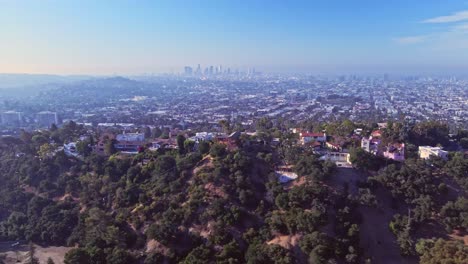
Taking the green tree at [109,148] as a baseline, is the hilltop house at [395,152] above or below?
above

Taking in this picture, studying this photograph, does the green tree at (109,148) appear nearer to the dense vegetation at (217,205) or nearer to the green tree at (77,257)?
the dense vegetation at (217,205)

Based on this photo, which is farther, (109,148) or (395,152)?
(109,148)

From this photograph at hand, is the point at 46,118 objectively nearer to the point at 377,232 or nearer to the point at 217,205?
the point at 217,205

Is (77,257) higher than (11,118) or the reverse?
higher

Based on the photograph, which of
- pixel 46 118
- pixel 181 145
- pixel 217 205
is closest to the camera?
pixel 217 205

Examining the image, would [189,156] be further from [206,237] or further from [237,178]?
[206,237]

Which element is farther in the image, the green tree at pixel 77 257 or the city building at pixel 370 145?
the city building at pixel 370 145

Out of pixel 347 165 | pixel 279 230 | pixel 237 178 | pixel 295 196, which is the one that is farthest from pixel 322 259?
pixel 347 165

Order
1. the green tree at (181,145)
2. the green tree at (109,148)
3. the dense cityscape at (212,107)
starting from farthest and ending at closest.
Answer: the dense cityscape at (212,107), the green tree at (109,148), the green tree at (181,145)

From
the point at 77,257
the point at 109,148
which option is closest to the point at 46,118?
the point at 109,148

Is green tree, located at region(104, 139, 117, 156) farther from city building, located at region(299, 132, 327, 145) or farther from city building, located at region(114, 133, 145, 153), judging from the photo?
city building, located at region(299, 132, 327, 145)

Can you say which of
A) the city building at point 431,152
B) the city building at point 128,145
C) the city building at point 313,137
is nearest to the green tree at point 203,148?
the city building at point 128,145
